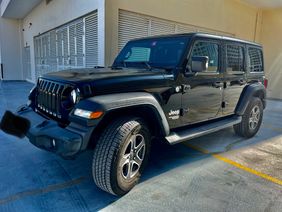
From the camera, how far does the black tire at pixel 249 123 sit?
435 centimetres

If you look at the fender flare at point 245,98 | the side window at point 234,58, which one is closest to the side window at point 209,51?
the side window at point 234,58

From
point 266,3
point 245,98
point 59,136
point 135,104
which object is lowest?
point 59,136

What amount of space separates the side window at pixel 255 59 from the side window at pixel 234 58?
1.14 feet

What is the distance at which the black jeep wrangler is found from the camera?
7.34 ft

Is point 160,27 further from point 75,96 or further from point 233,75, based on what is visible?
point 75,96

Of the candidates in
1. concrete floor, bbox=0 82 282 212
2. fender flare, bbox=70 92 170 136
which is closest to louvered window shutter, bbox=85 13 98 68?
concrete floor, bbox=0 82 282 212

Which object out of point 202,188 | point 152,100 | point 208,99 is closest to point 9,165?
point 152,100

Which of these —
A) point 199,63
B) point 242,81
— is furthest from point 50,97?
point 242,81

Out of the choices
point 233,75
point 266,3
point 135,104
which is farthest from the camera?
point 266,3

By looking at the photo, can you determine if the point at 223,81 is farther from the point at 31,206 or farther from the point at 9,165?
the point at 9,165

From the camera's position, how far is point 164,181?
278cm

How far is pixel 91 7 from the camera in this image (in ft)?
21.3

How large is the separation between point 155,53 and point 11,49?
1502 cm

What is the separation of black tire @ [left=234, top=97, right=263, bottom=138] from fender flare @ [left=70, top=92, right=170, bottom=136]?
2.38m
